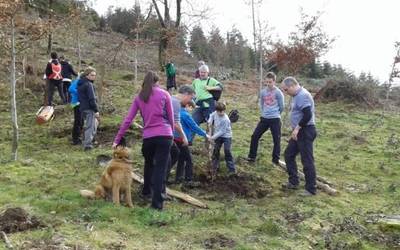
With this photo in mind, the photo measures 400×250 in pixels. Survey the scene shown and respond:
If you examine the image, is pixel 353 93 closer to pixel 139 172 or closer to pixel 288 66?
pixel 288 66

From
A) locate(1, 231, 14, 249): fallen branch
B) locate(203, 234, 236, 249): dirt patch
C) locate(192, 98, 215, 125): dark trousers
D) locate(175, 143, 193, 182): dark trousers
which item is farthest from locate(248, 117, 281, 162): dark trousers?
locate(1, 231, 14, 249): fallen branch

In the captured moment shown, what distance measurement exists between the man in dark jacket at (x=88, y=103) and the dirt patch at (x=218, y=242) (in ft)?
19.2

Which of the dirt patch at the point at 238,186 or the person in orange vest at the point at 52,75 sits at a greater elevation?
the person in orange vest at the point at 52,75

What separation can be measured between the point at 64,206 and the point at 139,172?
256 cm

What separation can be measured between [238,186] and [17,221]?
14.1 ft

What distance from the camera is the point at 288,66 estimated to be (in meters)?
19.5

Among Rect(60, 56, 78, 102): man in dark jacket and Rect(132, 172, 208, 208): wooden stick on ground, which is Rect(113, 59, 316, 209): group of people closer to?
Rect(132, 172, 208, 208): wooden stick on ground

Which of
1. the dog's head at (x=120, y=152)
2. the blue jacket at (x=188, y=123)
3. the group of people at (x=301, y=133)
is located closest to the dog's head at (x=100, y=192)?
the dog's head at (x=120, y=152)

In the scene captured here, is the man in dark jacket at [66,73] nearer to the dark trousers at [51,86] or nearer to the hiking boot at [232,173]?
the dark trousers at [51,86]

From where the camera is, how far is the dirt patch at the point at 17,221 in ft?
21.9

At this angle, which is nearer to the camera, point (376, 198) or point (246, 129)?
point (376, 198)

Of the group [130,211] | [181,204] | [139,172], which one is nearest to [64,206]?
[130,211]

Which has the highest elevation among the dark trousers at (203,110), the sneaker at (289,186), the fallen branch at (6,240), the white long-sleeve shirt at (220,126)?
the dark trousers at (203,110)

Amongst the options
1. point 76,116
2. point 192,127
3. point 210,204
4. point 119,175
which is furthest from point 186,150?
point 76,116
